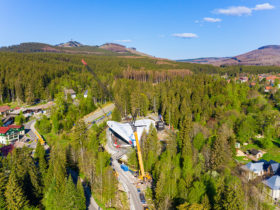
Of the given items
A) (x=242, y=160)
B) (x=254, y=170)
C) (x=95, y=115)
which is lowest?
(x=242, y=160)

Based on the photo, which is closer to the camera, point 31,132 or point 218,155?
point 218,155

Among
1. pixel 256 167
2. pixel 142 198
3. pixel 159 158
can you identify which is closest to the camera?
pixel 142 198

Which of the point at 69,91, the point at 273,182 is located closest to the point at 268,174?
the point at 273,182

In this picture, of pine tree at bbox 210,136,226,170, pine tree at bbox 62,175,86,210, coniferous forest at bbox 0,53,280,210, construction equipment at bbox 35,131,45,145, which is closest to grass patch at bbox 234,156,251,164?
coniferous forest at bbox 0,53,280,210

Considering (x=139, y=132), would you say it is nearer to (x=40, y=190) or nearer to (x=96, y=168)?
(x=96, y=168)

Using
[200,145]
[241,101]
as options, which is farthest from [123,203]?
[241,101]

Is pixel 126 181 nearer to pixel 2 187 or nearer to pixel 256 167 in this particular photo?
pixel 2 187

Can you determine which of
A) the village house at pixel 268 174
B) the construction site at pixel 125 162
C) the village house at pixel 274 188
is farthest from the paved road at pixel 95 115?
the village house at pixel 274 188
